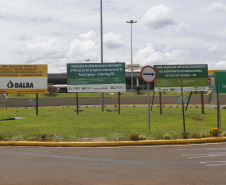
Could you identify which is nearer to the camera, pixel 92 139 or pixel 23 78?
pixel 92 139

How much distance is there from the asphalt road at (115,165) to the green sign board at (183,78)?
1332 cm

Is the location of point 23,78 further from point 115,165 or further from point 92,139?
point 115,165

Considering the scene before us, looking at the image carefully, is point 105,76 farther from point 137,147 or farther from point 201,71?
point 137,147

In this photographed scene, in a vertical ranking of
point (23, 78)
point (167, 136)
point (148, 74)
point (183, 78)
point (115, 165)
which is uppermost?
point (23, 78)

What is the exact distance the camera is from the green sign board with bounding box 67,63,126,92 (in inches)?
830

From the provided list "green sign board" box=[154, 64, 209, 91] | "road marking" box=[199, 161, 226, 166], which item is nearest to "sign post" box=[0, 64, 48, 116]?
"green sign board" box=[154, 64, 209, 91]

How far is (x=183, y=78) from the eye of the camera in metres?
21.6

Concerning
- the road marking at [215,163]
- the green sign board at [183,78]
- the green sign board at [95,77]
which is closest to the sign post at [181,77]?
the green sign board at [183,78]

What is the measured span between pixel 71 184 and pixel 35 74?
713 inches

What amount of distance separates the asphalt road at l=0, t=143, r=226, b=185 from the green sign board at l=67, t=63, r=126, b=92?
42.5ft

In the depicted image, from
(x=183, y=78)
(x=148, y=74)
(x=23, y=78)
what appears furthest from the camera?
(x=23, y=78)

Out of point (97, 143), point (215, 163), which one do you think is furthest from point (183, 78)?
point (215, 163)

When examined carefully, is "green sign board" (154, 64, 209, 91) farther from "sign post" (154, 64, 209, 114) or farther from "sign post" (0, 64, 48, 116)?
"sign post" (0, 64, 48, 116)

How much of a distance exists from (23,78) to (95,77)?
6.25 m
